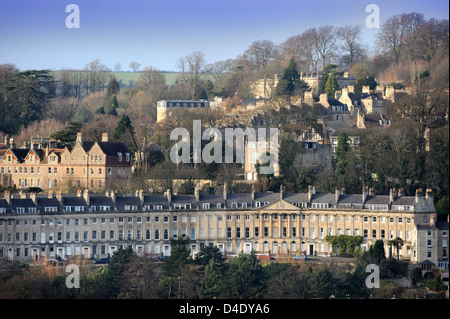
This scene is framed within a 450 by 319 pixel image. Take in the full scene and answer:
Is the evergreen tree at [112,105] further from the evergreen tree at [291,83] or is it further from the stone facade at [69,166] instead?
the stone facade at [69,166]

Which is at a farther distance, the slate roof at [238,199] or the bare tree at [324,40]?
the bare tree at [324,40]

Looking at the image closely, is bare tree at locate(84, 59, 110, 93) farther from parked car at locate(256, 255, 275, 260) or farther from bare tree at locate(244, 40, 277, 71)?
parked car at locate(256, 255, 275, 260)

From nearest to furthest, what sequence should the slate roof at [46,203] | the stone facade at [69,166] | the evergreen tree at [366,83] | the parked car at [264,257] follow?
the parked car at [264,257], the slate roof at [46,203], the stone facade at [69,166], the evergreen tree at [366,83]

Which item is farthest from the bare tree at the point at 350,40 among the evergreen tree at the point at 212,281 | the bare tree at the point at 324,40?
the evergreen tree at the point at 212,281

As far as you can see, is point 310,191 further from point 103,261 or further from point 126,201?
point 103,261

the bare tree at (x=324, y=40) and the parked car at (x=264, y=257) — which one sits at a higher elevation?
the bare tree at (x=324, y=40)

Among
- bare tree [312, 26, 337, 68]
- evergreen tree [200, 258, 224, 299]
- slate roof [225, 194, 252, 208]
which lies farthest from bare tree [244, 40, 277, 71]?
evergreen tree [200, 258, 224, 299]

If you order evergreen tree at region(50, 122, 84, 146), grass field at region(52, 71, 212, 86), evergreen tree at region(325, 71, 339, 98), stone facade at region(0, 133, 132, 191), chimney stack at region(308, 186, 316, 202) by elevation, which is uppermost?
grass field at region(52, 71, 212, 86)

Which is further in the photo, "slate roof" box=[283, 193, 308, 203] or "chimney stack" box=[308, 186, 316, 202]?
"slate roof" box=[283, 193, 308, 203]
